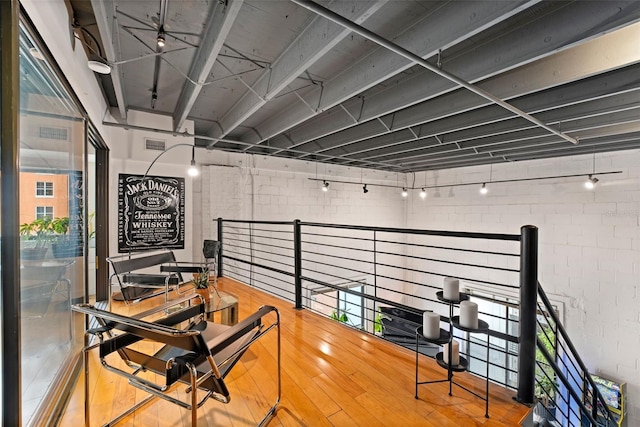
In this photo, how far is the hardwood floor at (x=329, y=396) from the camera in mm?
1554

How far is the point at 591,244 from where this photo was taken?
5035 millimetres

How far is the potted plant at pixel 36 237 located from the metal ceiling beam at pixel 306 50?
1.91m

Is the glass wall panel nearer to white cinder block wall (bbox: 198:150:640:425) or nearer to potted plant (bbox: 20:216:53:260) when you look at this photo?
potted plant (bbox: 20:216:53:260)

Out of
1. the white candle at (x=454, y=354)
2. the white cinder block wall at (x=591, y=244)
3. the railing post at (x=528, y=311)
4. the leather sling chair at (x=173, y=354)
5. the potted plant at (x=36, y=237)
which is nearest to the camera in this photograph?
the leather sling chair at (x=173, y=354)

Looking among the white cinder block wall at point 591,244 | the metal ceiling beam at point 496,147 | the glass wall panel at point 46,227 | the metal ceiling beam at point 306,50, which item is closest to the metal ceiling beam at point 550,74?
the metal ceiling beam at point 496,147

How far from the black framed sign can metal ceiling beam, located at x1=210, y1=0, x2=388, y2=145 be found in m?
1.89

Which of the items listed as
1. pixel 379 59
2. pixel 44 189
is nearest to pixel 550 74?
pixel 379 59

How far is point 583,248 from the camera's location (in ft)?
16.8

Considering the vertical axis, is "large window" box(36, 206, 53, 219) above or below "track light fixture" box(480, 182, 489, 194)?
below

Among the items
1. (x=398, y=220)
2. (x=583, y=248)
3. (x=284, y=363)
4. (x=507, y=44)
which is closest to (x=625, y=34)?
(x=507, y=44)

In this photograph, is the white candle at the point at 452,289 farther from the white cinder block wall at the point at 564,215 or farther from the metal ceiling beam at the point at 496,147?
the white cinder block wall at the point at 564,215

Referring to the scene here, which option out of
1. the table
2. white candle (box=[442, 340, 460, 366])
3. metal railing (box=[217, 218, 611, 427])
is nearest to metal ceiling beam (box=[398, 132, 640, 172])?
metal railing (box=[217, 218, 611, 427])

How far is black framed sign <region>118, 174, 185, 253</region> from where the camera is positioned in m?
4.07

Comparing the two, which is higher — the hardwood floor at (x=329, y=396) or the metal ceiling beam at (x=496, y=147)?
the metal ceiling beam at (x=496, y=147)
